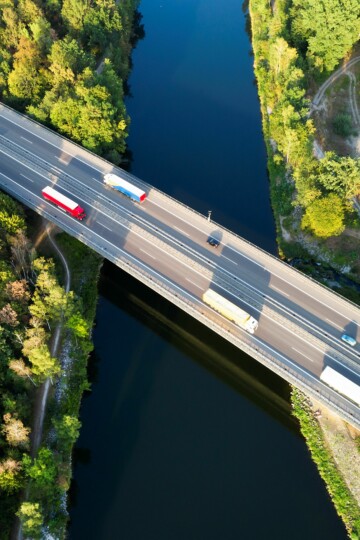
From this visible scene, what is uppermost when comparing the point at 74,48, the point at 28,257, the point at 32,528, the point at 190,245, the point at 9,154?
the point at 74,48

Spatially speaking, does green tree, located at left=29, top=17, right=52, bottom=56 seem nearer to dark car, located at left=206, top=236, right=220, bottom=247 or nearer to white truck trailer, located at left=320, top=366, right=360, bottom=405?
dark car, located at left=206, top=236, right=220, bottom=247

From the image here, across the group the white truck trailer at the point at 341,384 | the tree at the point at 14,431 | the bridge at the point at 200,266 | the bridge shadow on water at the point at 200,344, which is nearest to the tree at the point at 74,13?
the bridge at the point at 200,266

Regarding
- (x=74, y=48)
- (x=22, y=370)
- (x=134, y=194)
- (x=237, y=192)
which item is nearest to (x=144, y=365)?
(x=22, y=370)

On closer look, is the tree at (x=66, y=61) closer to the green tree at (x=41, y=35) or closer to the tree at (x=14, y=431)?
the green tree at (x=41, y=35)

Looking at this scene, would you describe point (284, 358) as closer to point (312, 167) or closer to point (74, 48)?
point (312, 167)

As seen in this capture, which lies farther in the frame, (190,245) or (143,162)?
(143,162)

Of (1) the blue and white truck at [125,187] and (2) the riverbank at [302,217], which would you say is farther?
(1) the blue and white truck at [125,187]

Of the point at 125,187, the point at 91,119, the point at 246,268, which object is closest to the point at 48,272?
the point at 125,187
